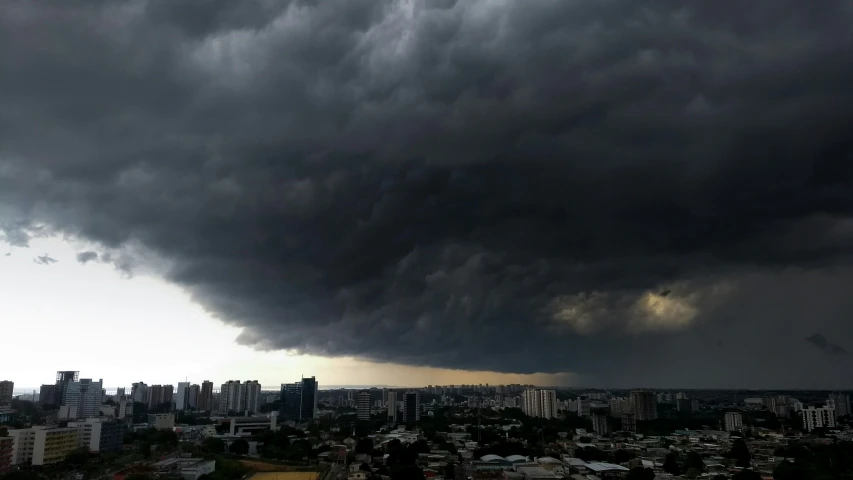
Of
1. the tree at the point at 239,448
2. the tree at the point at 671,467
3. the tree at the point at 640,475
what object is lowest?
the tree at the point at 239,448

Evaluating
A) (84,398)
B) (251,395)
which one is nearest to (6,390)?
(84,398)

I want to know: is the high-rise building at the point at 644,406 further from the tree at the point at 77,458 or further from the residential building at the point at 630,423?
the tree at the point at 77,458

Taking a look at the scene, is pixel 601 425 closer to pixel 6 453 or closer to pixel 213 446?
pixel 213 446

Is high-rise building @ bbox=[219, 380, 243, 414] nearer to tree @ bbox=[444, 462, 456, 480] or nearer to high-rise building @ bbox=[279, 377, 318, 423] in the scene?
high-rise building @ bbox=[279, 377, 318, 423]

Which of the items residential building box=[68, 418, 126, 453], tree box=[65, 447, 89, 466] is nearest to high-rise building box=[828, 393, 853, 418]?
residential building box=[68, 418, 126, 453]

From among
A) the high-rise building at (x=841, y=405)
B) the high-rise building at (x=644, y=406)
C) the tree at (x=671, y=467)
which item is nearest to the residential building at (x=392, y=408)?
the high-rise building at (x=644, y=406)

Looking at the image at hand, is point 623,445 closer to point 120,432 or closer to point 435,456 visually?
point 435,456
